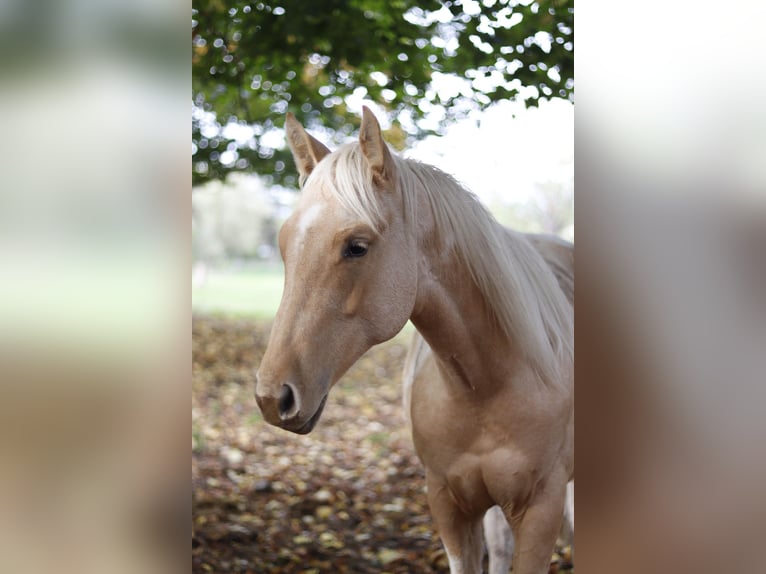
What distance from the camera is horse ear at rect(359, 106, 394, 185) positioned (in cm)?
140

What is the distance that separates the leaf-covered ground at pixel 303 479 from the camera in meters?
2.94

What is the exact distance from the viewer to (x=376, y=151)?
4.71 feet

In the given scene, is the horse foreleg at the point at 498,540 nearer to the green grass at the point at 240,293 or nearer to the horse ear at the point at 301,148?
the horse ear at the point at 301,148

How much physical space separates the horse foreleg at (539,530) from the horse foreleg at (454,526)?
15 cm

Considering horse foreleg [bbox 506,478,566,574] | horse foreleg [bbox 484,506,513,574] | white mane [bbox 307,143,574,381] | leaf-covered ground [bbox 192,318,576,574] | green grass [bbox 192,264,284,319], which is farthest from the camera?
green grass [bbox 192,264,284,319]

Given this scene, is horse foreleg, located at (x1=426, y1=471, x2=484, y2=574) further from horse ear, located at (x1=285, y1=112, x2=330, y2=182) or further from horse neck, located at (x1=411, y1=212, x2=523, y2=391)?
horse ear, located at (x1=285, y1=112, x2=330, y2=182)

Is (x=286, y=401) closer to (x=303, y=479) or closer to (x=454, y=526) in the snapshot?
(x=454, y=526)

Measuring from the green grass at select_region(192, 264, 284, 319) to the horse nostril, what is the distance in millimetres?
4709

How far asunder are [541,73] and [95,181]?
186 centimetres

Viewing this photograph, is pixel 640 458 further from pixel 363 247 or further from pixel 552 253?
pixel 552 253

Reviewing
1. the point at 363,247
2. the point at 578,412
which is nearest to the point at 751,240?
the point at 578,412

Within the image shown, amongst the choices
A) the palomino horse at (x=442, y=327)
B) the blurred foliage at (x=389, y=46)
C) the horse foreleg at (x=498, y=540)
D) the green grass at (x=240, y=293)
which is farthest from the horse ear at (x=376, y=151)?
the green grass at (x=240, y=293)

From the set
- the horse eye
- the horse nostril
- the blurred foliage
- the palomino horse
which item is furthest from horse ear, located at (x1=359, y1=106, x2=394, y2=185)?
the blurred foliage

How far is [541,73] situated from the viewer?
2.46m
